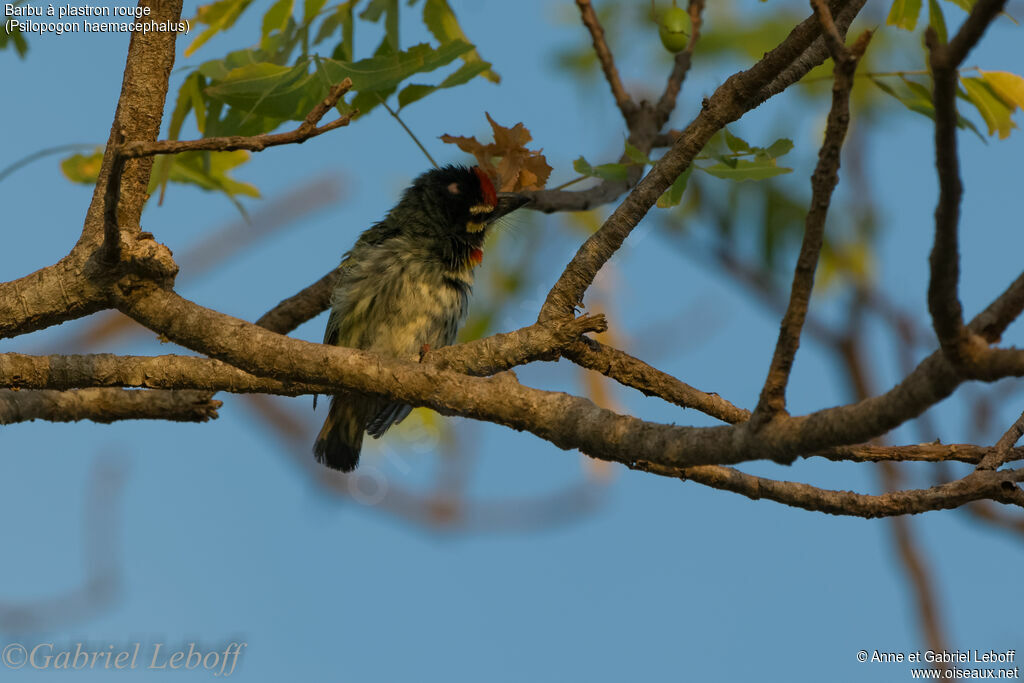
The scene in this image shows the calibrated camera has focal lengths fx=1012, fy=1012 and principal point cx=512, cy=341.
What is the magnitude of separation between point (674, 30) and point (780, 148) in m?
1.34

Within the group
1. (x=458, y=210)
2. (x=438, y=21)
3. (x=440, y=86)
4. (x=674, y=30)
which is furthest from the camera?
(x=458, y=210)

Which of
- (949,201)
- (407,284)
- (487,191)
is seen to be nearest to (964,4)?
(949,201)

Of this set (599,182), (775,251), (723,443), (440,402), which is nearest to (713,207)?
(775,251)

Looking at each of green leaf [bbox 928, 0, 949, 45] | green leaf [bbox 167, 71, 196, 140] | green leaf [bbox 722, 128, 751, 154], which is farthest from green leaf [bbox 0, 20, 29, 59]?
green leaf [bbox 928, 0, 949, 45]

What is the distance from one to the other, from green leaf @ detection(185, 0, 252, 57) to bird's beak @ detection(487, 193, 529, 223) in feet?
4.54

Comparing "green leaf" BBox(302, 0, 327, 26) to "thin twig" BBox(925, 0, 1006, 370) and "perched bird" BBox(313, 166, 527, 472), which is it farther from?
"thin twig" BBox(925, 0, 1006, 370)

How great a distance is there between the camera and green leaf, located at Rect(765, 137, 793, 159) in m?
3.38

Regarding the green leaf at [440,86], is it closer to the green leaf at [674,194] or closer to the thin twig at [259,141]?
the green leaf at [674,194]

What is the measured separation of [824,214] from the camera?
212 centimetres

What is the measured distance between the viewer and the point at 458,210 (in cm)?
535

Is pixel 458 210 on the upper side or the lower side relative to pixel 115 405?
upper

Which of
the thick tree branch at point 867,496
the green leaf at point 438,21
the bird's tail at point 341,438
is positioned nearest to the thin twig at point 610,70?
the green leaf at point 438,21

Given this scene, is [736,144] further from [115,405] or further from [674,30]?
[115,405]

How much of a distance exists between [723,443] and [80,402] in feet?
8.86
